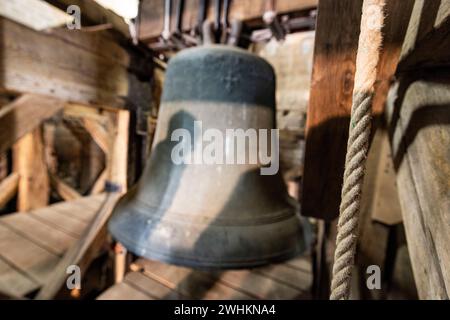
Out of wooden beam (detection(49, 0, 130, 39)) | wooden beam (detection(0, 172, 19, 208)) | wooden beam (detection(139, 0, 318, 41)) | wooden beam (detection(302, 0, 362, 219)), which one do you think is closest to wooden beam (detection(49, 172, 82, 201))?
wooden beam (detection(0, 172, 19, 208))

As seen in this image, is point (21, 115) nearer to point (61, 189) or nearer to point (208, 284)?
point (208, 284)

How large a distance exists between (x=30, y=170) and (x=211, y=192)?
3.83 m

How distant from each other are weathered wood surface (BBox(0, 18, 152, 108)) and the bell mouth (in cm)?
116

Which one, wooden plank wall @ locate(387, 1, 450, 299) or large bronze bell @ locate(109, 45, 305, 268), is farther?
large bronze bell @ locate(109, 45, 305, 268)

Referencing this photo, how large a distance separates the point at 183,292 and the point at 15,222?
278 cm

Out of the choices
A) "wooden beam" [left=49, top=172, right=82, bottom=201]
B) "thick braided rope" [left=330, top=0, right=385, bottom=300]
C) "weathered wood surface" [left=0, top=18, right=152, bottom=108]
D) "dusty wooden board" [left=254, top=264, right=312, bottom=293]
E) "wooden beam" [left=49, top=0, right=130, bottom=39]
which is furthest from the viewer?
"wooden beam" [left=49, top=172, right=82, bottom=201]

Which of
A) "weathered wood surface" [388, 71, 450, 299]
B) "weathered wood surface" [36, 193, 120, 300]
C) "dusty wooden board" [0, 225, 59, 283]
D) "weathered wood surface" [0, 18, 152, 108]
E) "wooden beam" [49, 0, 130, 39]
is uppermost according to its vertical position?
"wooden beam" [49, 0, 130, 39]

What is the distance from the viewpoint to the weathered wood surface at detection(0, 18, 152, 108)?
4.54 ft

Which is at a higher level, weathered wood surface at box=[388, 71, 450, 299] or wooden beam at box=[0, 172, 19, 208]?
weathered wood surface at box=[388, 71, 450, 299]

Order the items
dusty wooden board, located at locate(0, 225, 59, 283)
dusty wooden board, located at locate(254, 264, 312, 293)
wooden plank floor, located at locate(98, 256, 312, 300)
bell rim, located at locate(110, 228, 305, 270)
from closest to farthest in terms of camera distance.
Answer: bell rim, located at locate(110, 228, 305, 270) < wooden plank floor, located at locate(98, 256, 312, 300) < dusty wooden board, located at locate(254, 264, 312, 293) < dusty wooden board, located at locate(0, 225, 59, 283)

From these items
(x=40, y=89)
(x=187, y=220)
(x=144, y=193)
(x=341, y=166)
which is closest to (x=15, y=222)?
(x=40, y=89)

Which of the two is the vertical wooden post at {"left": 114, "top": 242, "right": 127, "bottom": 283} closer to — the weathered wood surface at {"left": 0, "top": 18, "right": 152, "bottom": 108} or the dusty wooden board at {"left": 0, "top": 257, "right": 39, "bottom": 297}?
the dusty wooden board at {"left": 0, "top": 257, "right": 39, "bottom": 297}

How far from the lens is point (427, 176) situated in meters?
0.53
